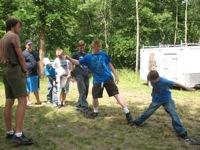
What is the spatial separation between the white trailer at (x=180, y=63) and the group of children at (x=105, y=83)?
739cm

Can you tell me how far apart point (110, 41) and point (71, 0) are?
5428 mm

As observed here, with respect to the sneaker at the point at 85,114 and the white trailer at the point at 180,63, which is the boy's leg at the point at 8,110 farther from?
the white trailer at the point at 180,63

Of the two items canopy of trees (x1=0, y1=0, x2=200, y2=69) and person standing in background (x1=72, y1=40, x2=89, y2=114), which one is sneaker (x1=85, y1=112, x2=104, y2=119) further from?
canopy of trees (x1=0, y1=0, x2=200, y2=69)

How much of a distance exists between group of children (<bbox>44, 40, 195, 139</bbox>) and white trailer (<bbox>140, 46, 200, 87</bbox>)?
7.39 metres

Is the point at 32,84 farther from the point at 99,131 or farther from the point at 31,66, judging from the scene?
the point at 99,131

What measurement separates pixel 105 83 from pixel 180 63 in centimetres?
835

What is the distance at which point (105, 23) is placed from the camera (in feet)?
82.1

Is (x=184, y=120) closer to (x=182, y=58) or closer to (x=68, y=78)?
(x=68, y=78)

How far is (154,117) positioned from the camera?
6660mm

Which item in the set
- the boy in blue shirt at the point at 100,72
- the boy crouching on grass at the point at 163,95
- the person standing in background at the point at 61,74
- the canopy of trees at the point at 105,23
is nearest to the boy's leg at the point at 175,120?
the boy crouching on grass at the point at 163,95

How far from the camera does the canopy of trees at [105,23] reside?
1974cm

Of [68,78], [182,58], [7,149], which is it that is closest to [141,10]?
[182,58]

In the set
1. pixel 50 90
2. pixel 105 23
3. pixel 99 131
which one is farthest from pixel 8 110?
pixel 105 23

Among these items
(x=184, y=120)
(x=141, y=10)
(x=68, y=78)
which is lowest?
(x=184, y=120)
